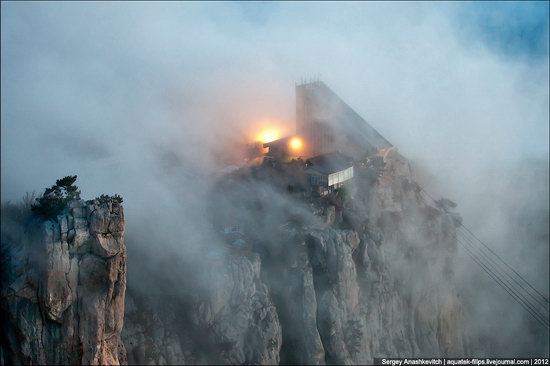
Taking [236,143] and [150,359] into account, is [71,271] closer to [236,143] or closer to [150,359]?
[150,359]

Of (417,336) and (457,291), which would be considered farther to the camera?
(457,291)

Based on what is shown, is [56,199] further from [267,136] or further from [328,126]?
[267,136]

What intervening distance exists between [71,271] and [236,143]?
35424mm

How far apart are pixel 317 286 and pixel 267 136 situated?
26332 mm

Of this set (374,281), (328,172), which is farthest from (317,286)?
(328,172)

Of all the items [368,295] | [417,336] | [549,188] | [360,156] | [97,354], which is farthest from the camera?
[549,188]

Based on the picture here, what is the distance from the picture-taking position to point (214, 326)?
127 ft

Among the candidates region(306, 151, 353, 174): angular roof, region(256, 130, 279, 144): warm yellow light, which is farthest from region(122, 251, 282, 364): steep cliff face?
region(256, 130, 279, 144): warm yellow light

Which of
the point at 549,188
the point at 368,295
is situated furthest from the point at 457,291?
the point at 549,188

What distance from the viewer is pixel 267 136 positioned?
6581 cm

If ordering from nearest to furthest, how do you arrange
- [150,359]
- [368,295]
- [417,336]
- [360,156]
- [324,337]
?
[150,359], [324,337], [368,295], [417,336], [360,156]

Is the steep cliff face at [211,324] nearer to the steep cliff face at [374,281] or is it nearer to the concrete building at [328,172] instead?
the steep cliff face at [374,281]

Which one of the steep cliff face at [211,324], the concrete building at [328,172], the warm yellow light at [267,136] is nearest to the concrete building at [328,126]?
the concrete building at [328,172]

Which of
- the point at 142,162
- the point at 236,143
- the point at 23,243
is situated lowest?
the point at 23,243
